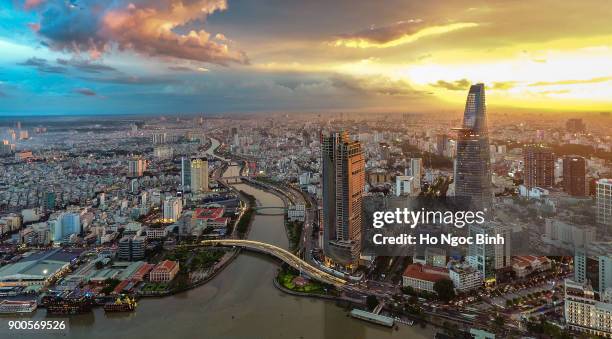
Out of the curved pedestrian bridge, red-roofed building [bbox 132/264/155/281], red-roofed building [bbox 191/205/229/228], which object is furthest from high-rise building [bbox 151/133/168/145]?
red-roofed building [bbox 132/264/155/281]

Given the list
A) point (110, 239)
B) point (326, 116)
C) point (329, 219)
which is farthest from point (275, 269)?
point (326, 116)

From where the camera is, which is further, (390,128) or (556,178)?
(390,128)

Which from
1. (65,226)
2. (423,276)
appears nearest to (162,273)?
(65,226)

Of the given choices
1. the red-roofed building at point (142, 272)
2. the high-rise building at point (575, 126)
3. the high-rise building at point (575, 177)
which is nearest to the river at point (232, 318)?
the red-roofed building at point (142, 272)

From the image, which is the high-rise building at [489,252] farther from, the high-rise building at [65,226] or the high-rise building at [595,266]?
the high-rise building at [65,226]

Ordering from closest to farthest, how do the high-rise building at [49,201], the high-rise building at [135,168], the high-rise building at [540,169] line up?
the high-rise building at [49,201] < the high-rise building at [540,169] < the high-rise building at [135,168]

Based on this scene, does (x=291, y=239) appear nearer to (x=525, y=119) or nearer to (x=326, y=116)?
(x=326, y=116)
